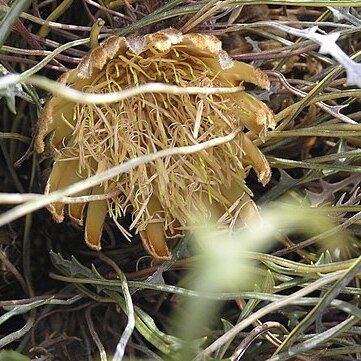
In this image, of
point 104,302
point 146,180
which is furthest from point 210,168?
point 104,302

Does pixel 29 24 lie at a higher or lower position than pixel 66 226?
higher

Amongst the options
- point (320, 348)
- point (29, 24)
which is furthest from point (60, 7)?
point (320, 348)

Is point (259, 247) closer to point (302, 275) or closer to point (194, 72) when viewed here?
point (302, 275)

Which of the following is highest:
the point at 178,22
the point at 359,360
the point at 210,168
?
the point at 178,22

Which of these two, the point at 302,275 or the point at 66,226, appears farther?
the point at 66,226

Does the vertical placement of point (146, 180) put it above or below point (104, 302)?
above

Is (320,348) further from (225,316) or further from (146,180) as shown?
(146,180)
